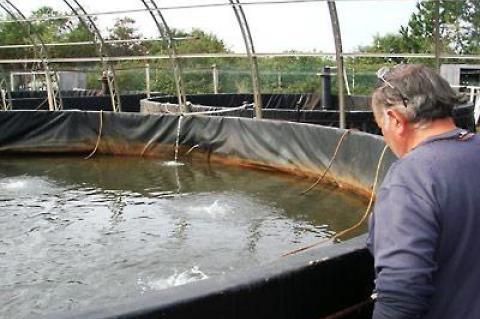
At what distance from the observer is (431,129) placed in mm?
1731

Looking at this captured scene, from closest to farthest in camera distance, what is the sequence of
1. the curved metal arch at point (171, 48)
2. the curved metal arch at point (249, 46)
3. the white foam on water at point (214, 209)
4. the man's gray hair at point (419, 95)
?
the man's gray hair at point (419, 95), the white foam on water at point (214, 209), the curved metal arch at point (249, 46), the curved metal arch at point (171, 48)

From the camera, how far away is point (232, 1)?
38.0ft

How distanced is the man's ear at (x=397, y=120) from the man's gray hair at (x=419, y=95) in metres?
0.01

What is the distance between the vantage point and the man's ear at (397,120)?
1.74m

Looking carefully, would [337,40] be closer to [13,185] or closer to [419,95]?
[13,185]

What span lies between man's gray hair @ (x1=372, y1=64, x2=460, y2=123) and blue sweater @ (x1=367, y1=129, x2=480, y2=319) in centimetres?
8

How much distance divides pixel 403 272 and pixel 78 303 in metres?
3.55

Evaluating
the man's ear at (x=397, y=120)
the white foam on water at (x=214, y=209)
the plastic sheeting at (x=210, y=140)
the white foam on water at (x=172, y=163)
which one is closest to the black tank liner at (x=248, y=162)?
the plastic sheeting at (x=210, y=140)

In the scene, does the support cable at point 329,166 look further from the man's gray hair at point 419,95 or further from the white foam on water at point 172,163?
the man's gray hair at point 419,95

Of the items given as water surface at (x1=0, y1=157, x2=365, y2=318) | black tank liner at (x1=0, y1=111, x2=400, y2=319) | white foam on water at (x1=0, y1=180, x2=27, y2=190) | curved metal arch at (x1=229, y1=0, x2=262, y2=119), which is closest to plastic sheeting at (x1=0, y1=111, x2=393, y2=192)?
black tank liner at (x1=0, y1=111, x2=400, y2=319)

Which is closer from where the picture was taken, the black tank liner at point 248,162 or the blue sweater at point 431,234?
the blue sweater at point 431,234

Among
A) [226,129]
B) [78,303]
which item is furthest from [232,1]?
[78,303]

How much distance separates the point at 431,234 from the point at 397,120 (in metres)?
0.38

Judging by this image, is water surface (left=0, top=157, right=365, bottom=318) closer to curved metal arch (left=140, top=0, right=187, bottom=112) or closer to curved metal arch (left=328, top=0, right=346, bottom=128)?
curved metal arch (left=328, top=0, right=346, bottom=128)
